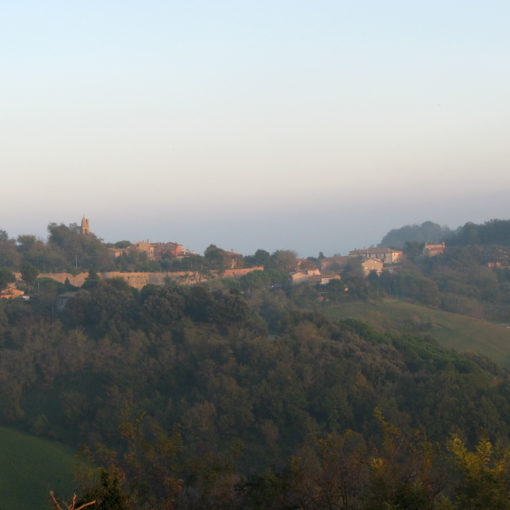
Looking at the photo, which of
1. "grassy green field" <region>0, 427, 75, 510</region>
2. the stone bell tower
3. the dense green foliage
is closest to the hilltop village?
the stone bell tower

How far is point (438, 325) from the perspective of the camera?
3212 centimetres

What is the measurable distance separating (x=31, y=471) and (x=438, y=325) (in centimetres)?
2351

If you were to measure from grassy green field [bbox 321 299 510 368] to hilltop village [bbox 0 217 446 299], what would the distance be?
4.74 m

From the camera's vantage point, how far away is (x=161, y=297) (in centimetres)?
2584

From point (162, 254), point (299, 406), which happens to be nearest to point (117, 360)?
point (299, 406)

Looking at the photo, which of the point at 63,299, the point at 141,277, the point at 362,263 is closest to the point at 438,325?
the point at 362,263

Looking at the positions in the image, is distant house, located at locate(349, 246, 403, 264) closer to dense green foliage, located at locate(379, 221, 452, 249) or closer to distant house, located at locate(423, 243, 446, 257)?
distant house, located at locate(423, 243, 446, 257)

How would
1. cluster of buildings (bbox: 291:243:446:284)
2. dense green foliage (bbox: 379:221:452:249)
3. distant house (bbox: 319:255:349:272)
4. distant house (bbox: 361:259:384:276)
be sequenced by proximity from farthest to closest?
dense green foliage (bbox: 379:221:452:249) < distant house (bbox: 319:255:349:272) < distant house (bbox: 361:259:384:276) < cluster of buildings (bbox: 291:243:446:284)

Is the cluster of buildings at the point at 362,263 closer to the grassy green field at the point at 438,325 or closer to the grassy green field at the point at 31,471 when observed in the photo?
the grassy green field at the point at 438,325

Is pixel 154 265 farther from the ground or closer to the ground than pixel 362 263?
farther from the ground

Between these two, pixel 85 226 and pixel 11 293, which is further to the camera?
pixel 85 226

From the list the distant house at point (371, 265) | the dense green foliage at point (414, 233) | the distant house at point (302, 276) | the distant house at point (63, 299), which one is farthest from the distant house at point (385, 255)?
the dense green foliage at point (414, 233)

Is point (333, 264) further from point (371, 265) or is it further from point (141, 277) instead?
point (141, 277)

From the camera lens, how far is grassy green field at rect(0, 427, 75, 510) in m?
14.9
